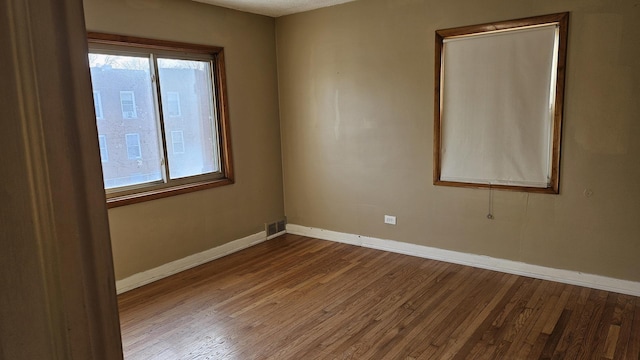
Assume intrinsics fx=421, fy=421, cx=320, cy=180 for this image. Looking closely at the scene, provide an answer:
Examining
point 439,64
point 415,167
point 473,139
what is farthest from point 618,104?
point 415,167

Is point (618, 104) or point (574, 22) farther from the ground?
point (574, 22)

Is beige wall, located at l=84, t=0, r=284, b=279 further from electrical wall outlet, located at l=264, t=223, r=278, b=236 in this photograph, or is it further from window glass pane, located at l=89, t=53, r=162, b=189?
window glass pane, located at l=89, t=53, r=162, b=189

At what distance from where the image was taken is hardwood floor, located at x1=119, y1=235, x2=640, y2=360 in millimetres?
2717

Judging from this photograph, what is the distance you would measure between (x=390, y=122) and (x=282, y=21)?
5.94 feet

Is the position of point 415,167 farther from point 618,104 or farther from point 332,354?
point 332,354

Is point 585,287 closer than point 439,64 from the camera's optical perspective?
Yes

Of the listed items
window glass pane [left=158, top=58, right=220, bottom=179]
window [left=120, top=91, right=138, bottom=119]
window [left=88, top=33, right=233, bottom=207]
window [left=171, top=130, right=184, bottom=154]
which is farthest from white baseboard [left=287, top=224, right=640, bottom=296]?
window [left=120, top=91, right=138, bottom=119]

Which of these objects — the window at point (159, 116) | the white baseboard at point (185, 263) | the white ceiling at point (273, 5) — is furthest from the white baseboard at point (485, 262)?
the white ceiling at point (273, 5)

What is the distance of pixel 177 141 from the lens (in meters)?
4.14

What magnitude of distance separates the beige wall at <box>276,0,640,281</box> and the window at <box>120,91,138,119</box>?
1.85 m

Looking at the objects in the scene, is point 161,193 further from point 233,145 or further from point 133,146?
point 233,145

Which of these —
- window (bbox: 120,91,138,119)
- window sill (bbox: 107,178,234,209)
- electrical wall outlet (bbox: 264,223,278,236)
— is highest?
window (bbox: 120,91,138,119)

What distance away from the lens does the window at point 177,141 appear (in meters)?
4.10

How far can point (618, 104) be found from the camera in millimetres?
3211
